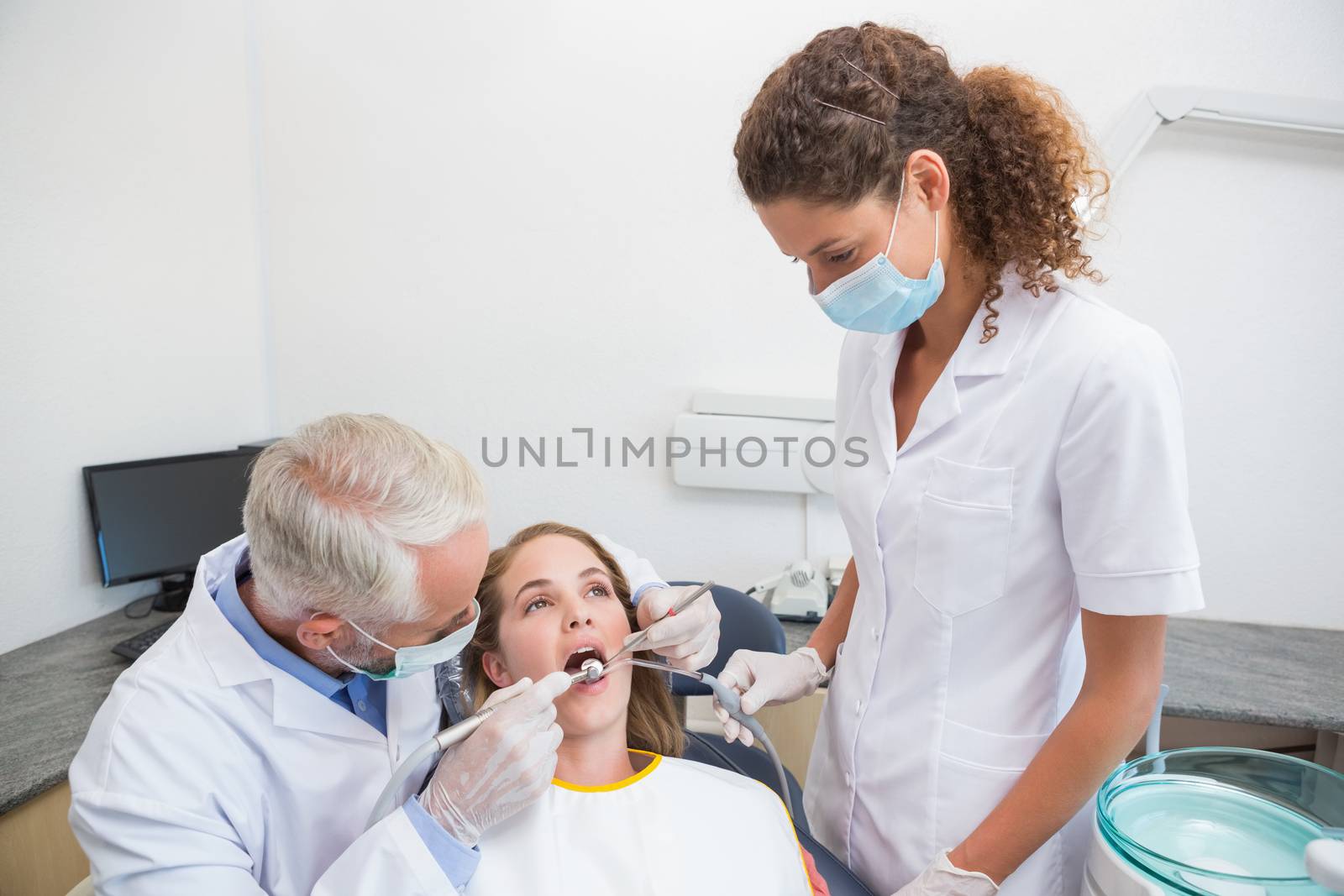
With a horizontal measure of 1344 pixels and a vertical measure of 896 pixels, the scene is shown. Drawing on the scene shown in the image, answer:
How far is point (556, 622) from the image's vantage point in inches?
53.5

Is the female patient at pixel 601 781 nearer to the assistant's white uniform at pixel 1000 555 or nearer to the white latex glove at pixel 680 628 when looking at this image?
the white latex glove at pixel 680 628

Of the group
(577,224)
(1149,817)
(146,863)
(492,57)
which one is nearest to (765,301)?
(577,224)

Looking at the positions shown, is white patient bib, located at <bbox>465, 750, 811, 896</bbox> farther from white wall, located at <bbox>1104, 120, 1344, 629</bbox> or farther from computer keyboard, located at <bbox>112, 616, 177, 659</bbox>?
white wall, located at <bbox>1104, 120, 1344, 629</bbox>

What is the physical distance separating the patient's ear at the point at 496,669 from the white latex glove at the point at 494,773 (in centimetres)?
33

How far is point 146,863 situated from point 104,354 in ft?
5.01

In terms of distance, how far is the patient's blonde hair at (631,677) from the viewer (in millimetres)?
1446

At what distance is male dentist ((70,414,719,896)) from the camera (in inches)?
37.2

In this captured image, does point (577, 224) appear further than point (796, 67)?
Yes

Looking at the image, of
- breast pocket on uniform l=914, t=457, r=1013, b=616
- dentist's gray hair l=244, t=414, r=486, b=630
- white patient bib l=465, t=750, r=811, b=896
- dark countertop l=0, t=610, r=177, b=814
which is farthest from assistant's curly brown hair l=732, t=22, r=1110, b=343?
dark countertop l=0, t=610, r=177, b=814

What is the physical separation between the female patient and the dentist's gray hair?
33cm

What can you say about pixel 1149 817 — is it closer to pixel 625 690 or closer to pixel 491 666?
pixel 625 690

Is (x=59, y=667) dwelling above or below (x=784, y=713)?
above

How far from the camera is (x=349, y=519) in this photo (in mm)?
998

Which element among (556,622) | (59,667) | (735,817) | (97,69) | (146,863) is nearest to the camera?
(146,863)
